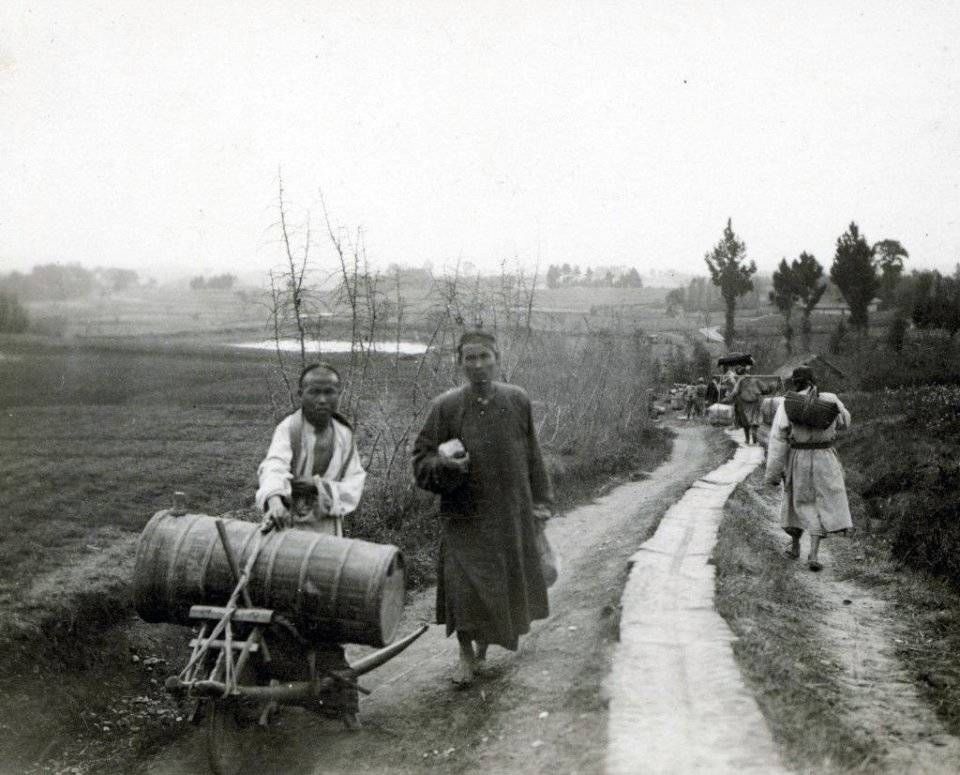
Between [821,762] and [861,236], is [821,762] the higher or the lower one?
the lower one

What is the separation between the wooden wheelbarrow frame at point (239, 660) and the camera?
3436 millimetres

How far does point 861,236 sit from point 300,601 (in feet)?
176

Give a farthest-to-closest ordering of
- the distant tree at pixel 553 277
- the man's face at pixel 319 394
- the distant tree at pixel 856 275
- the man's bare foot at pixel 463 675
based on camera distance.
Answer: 1. the distant tree at pixel 553 277
2. the distant tree at pixel 856 275
3. the man's bare foot at pixel 463 675
4. the man's face at pixel 319 394

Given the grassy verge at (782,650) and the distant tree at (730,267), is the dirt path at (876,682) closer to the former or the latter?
the grassy verge at (782,650)

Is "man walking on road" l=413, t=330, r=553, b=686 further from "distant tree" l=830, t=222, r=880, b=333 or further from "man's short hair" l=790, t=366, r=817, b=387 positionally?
"distant tree" l=830, t=222, r=880, b=333

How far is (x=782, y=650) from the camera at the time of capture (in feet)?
15.8

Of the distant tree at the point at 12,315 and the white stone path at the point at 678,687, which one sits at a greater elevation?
the distant tree at the point at 12,315

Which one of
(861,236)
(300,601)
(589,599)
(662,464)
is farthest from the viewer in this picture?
(861,236)

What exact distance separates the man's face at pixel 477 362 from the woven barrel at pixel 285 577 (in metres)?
1.01

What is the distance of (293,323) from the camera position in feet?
24.3

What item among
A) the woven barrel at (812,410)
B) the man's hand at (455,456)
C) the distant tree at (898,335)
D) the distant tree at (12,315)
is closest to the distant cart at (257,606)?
the man's hand at (455,456)

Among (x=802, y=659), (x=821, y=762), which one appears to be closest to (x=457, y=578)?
(x=821, y=762)

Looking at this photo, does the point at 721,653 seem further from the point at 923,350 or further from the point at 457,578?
the point at 923,350

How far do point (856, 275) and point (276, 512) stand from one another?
164ft
